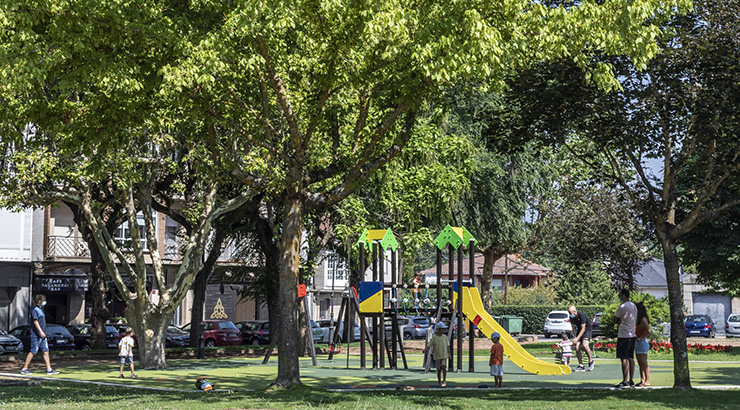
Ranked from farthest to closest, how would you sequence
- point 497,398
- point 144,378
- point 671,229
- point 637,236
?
point 637,236, point 144,378, point 671,229, point 497,398

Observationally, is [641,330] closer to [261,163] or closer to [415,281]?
[415,281]

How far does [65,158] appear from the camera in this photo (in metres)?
21.3

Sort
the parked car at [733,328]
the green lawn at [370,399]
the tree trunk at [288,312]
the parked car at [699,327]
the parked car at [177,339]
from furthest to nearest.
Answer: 1. the parked car at [733,328]
2. the parked car at [699,327]
3. the parked car at [177,339]
4. the tree trunk at [288,312]
5. the green lawn at [370,399]

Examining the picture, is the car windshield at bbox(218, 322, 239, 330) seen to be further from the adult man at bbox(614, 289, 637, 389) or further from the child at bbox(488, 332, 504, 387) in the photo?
the adult man at bbox(614, 289, 637, 389)

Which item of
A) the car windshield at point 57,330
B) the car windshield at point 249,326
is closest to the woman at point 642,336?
the car windshield at point 57,330

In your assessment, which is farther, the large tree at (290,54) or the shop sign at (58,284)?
the shop sign at (58,284)

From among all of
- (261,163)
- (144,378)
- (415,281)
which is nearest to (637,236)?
(415,281)

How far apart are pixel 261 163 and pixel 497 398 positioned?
10.0 meters

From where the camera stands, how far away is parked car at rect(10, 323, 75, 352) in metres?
32.7

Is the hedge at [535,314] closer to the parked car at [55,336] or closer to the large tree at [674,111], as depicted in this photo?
the parked car at [55,336]

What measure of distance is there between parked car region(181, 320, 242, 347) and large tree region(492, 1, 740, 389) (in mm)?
27412

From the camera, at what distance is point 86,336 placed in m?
Answer: 35.4

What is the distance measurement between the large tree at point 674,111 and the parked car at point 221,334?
27.4 meters

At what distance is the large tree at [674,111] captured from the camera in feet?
46.0
